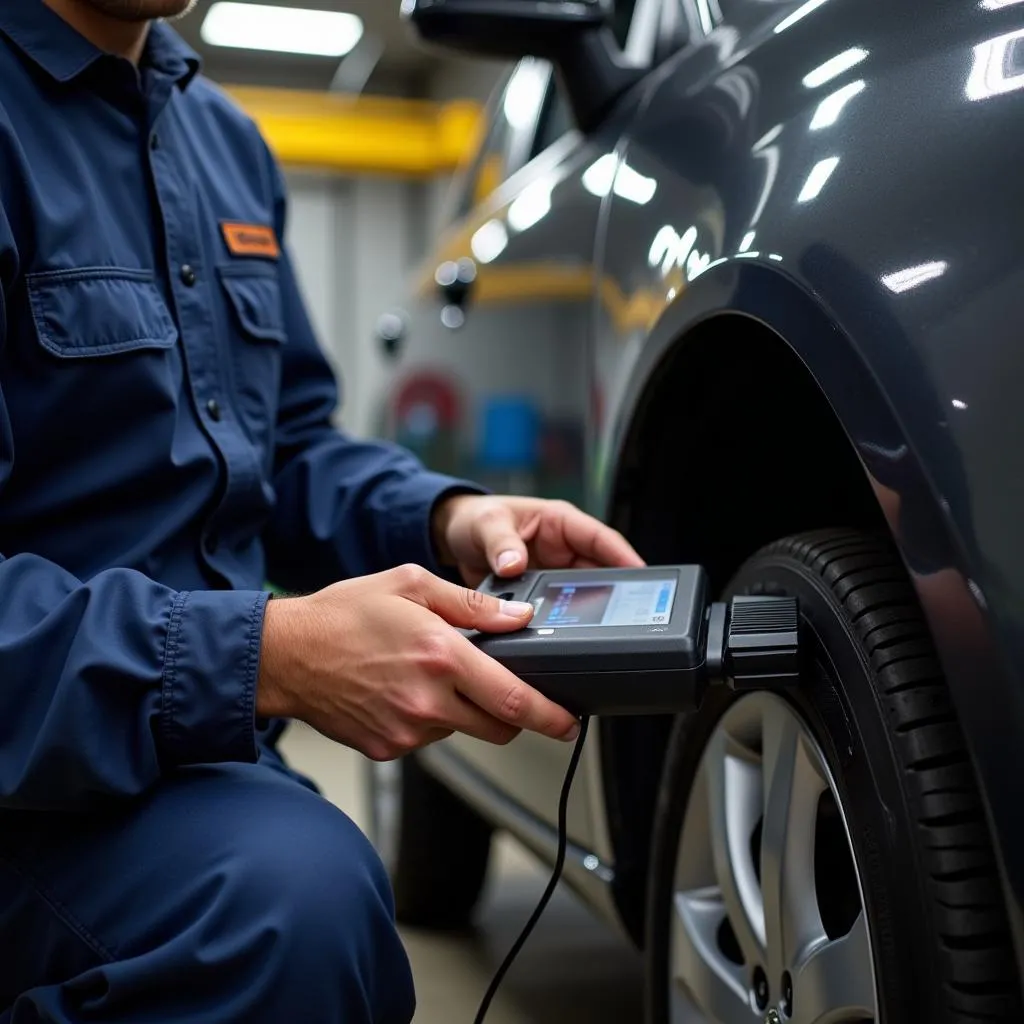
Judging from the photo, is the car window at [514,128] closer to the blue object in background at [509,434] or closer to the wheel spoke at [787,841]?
the blue object in background at [509,434]

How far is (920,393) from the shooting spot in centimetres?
72

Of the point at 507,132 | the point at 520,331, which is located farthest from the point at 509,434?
the point at 507,132

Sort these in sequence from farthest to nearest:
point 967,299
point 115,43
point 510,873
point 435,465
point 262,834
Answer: point 510,873 → point 435,465 → point 115,43 → point 262,834 → point 967,299

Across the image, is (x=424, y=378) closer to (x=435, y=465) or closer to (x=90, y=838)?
(x=435, y=465)

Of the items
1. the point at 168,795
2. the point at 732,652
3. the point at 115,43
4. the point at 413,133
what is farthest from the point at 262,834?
the point at 413,133

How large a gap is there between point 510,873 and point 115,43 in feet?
6.17

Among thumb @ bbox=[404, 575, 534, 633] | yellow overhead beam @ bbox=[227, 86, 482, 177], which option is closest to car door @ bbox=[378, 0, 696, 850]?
thumb @ bbox=[404, 575, 534, 633]

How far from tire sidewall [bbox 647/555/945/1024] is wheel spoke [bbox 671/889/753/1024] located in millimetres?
249

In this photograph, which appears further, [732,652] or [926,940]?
[732,652]

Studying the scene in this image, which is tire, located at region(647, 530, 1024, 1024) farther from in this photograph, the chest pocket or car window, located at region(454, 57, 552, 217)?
car window, located at region(454, 57, 552, 217)

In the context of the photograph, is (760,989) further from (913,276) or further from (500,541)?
(913,276)

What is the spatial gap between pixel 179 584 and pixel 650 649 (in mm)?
401

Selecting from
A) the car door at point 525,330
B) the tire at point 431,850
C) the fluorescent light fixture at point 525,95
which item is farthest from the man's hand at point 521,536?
the fluorescent light fixture at point 525,95

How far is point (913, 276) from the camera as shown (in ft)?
2.43
